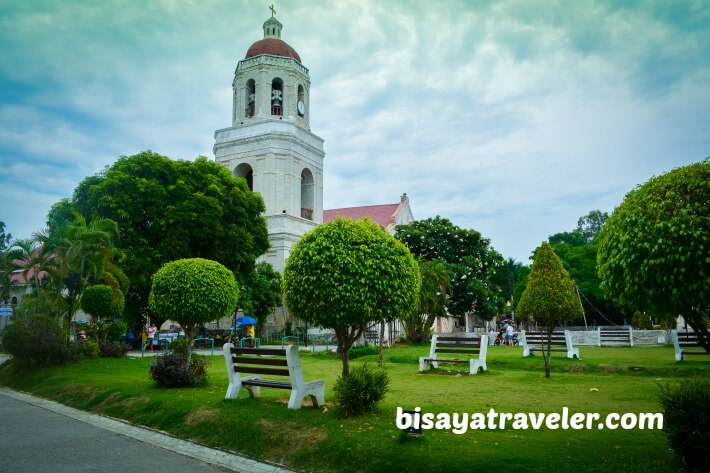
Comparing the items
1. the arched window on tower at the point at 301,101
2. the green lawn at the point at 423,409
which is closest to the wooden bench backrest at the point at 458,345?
the green lawn at the point at 423,409

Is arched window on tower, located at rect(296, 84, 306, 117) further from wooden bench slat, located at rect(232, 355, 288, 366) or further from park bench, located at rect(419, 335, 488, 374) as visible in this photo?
wooden bench slat, located at rect(232, 355, 288, 366)

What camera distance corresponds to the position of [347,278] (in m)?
→ 9.05

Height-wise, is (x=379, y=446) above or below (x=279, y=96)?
below

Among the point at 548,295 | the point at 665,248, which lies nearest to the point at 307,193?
the point at 548,295

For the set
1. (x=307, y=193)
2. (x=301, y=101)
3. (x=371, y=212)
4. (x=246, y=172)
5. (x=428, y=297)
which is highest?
(x=301, y=101)

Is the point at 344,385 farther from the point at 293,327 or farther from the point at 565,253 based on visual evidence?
the point at 565,253

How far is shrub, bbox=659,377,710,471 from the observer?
18.6 ft

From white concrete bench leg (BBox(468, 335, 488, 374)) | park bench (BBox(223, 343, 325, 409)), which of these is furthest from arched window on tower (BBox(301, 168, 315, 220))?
park bench (BBox(223, 343, 325, 409))

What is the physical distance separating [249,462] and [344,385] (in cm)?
180

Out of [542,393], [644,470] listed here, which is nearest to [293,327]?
[542,393]

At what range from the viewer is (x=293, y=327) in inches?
1529

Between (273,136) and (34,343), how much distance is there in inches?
1016

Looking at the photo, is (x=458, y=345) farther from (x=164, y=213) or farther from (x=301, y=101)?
(x=301, y=101)

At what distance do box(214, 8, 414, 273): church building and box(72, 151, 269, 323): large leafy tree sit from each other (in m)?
8.35
